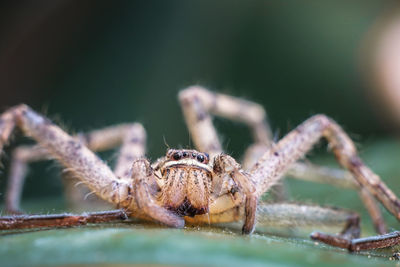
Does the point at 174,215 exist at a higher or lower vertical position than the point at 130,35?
lower

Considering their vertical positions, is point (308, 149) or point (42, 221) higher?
point (308, 149)

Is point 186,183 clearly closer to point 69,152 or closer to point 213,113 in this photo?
point 69,152

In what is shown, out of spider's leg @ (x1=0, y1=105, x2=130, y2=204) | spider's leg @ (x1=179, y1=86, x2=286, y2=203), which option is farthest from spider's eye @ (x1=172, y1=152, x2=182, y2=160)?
spider's leg @ (x1=179, y1=86, x2=286, y2=203)

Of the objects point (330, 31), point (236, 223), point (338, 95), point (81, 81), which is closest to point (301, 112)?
point (338, 95)

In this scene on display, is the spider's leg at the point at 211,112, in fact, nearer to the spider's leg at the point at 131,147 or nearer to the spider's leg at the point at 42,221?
the spider's leg at the point at 131,147

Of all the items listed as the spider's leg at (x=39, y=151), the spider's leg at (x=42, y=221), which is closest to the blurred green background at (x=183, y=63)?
the spider's leg at (x=39, y=151)

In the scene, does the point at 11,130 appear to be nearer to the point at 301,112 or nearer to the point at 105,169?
the point at 105,169

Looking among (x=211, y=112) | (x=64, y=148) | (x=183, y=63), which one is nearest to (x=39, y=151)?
(x=64, y=148)
